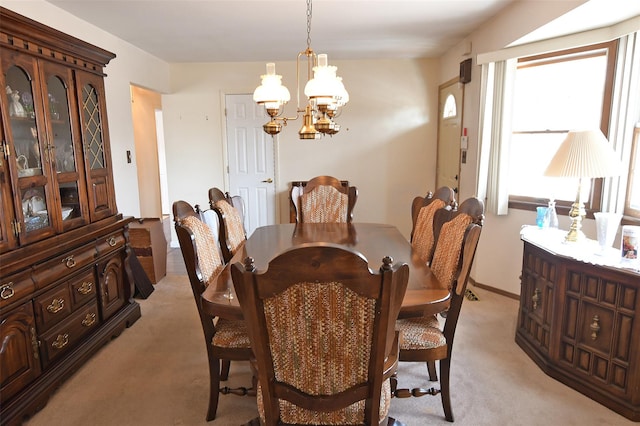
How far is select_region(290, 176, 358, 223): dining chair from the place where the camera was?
356cm

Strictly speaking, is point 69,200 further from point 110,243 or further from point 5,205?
point 5,205

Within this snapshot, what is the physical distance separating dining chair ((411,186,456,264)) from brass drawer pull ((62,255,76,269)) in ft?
7.26

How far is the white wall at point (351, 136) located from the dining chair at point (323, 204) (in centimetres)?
168

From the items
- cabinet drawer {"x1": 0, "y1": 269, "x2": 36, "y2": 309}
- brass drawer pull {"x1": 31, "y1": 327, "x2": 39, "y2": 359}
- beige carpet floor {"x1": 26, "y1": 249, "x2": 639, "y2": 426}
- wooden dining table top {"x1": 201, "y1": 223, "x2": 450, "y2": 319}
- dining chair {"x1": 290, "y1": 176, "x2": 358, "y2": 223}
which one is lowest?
beige carpet floor {"x1": 26, "y1": 249, "x2": 639, "y2": 426}

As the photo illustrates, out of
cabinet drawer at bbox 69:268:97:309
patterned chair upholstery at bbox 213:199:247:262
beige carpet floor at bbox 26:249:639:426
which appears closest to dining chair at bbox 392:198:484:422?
beige carpet floor at bbox 26:249:639:426

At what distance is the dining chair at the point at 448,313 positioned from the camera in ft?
6.10

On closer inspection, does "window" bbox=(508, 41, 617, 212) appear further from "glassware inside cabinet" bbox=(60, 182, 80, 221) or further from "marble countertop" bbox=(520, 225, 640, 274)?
"glassware inside cabinet" bbox=(60, 182, 80, 221)

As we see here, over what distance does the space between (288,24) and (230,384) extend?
294 cm

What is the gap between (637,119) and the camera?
2.66 metres

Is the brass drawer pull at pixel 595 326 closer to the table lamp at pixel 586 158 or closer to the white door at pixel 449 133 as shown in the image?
the table lamp at pixel 586 158

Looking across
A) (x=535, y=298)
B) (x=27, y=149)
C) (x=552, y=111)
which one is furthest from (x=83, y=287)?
(x=552, y=111)

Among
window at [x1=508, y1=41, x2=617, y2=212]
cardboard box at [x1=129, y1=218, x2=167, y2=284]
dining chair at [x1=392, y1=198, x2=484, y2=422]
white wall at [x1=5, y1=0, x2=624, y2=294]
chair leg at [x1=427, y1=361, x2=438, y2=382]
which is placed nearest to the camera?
dining chair at [x1=392, y1=198, x2=484, y2=422]

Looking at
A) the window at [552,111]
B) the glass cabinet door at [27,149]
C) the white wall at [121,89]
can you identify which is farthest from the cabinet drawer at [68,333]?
the window at [552,111]

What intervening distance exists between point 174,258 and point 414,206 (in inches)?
135
